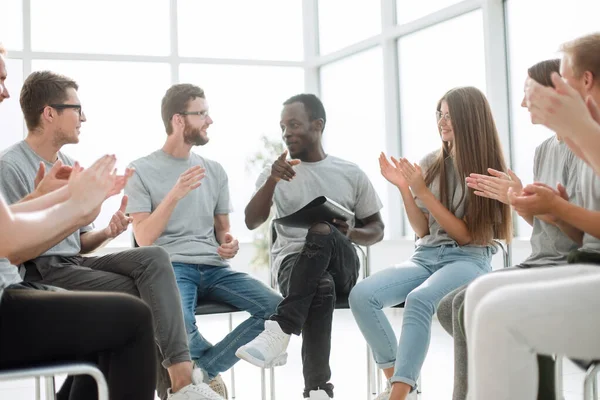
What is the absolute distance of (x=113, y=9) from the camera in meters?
7.13

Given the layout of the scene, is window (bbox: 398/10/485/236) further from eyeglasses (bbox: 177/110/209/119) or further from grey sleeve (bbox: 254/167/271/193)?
eyeglasses (bbox: 177/110/209/119)

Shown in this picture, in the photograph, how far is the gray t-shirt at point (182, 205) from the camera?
9.87 ft

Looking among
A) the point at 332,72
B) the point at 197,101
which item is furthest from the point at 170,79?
the point at 197,101

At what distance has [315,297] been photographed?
281 cm

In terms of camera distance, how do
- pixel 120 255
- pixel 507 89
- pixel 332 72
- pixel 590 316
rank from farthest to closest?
pixel 332 72
pixel 507 89
pixel 120 255
pixel 590 316

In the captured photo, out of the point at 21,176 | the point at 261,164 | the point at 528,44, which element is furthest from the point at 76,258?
the point at 261,164

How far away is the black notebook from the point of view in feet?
9.04

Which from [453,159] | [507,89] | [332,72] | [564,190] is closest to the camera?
[564,190]

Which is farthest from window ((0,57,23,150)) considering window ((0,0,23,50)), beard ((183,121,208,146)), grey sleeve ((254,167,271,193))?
grey sleeve ((254,167,271,193))

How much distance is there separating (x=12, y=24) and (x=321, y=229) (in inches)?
206

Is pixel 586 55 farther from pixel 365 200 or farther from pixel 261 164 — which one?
pixel 261 164

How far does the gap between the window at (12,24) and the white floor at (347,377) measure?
359cm

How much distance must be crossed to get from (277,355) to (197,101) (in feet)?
4.24

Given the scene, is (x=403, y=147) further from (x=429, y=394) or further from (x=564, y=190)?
(x=564, y=190)
